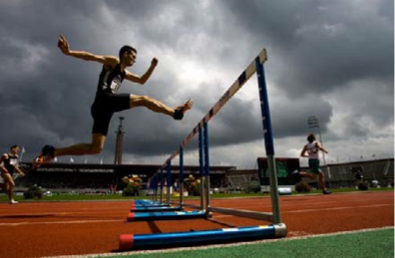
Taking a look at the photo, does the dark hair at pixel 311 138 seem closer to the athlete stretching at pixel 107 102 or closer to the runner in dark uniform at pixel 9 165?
the athlete stretching at pixel 107 102

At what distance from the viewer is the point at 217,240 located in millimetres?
1769

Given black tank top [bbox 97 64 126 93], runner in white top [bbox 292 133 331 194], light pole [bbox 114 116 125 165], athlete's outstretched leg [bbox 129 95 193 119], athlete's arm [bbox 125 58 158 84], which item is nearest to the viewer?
athlete's outstretched leg [bbox 129 95 193 119]

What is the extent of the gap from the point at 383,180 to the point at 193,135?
70.4m

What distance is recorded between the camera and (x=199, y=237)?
172 cm

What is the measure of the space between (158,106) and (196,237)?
71.4 inches

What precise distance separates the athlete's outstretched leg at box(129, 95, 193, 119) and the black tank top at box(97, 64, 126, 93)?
15.1 inches

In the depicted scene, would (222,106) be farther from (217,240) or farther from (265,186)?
(265,186)

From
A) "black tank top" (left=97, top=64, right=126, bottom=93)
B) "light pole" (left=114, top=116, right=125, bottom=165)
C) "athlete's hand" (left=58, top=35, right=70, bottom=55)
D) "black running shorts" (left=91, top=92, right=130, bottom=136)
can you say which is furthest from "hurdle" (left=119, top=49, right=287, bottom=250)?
"light pole" (left=114, top=116, right=125, bottom=165)

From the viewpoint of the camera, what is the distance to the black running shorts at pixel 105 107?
3.11 metres

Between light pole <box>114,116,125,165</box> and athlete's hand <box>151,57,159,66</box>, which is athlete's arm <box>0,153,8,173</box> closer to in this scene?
athlete's hand <box>151,57,159,66</box>

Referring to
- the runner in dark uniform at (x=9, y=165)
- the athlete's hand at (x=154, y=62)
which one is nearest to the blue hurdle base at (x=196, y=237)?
the athlete's hand at (x=154, y=62)

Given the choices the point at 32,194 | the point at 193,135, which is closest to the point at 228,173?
the point at 32,194

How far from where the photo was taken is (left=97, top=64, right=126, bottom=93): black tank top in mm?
3219

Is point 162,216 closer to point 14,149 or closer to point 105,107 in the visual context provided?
point 105,107
